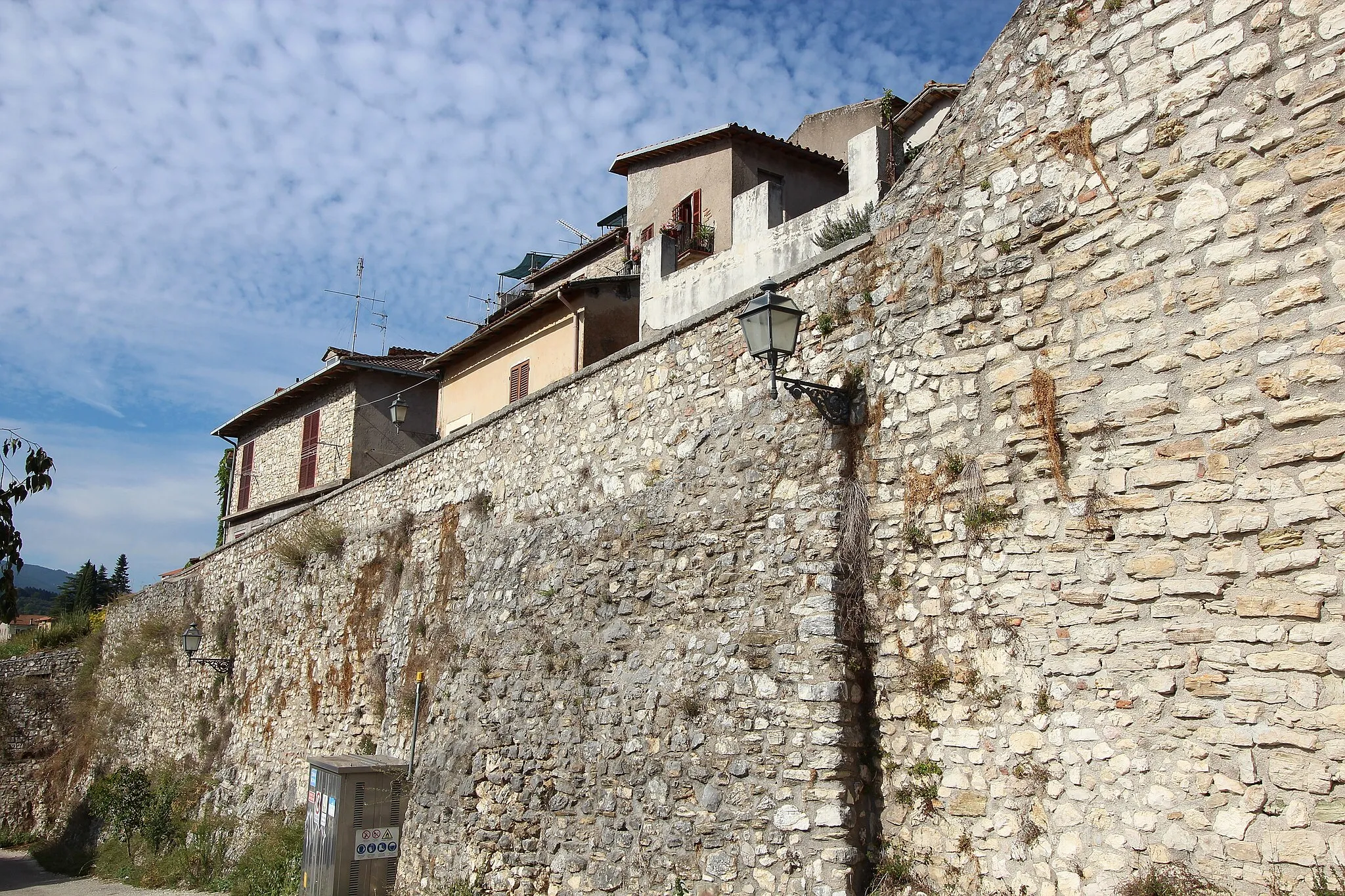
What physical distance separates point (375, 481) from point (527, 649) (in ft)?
21.6

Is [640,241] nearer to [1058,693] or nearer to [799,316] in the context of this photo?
[799,316]

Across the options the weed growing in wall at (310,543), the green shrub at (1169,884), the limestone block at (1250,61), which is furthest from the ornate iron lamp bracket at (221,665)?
the limestone block at (1250,61)

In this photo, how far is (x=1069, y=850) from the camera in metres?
5.36

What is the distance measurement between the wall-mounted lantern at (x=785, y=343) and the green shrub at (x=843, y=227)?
5719 mm

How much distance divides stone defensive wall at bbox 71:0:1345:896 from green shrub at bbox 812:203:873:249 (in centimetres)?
462

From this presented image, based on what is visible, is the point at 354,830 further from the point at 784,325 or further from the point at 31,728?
the point at 31,728

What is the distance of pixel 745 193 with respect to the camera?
15766 millimetres

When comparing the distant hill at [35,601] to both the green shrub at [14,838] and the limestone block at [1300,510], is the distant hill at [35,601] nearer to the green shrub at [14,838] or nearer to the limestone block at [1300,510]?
the green shrub at [14,838]

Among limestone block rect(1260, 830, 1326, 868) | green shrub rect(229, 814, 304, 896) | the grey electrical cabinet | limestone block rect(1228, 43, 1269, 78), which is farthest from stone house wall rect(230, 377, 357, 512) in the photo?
limestone block rect(1260, 830, 1326, 868)

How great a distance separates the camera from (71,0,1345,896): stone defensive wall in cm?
495

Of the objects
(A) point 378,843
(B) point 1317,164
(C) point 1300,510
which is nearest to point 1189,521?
(C) point 1300,510

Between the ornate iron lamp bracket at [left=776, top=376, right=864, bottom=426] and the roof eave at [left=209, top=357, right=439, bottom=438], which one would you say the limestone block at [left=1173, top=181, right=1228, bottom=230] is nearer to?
the ornate iron lamp bracket at [left=776, top=376, right=864, bottom=426]

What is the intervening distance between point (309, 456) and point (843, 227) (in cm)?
1814

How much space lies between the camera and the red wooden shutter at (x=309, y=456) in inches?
1022
